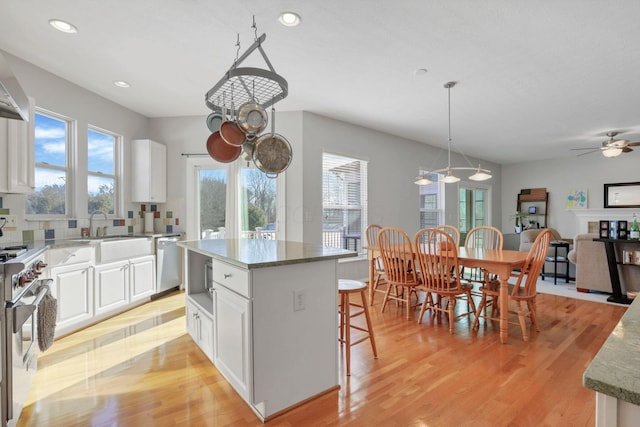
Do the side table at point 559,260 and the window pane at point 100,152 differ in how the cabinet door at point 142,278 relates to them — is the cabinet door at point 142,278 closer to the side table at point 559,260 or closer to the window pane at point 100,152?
the window pane at point 100,152

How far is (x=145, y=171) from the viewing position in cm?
443

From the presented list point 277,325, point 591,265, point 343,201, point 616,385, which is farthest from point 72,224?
point 591,265

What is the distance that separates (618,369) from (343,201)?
458 centimetres

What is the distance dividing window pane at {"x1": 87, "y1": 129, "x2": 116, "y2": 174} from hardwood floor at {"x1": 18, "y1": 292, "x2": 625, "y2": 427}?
2009 millimetres

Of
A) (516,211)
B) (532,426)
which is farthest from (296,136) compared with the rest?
(516,211)

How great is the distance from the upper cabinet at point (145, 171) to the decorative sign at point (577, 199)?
28.4 feet

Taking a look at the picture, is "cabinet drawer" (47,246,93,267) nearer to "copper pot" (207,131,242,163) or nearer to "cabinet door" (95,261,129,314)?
"cabinet door" (95,261,129,314)

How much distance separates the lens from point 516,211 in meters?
8.63

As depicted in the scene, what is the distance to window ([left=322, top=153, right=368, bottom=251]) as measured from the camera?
4.93m

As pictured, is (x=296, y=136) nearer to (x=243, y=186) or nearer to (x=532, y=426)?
(x=243, y=186)

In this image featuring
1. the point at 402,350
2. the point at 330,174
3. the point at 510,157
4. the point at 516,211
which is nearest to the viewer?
the point at 402,350

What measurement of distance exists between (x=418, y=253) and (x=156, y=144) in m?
3.72

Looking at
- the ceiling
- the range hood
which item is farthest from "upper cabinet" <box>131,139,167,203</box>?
the range hood

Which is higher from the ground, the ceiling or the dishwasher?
the ceiling
